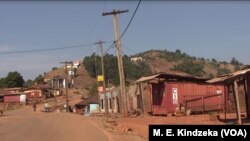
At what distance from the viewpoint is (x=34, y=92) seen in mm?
110562

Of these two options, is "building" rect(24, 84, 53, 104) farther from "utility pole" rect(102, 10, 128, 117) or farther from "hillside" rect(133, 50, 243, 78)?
"utility pole" rect(102, 10, 128, 117)

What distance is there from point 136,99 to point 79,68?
116m

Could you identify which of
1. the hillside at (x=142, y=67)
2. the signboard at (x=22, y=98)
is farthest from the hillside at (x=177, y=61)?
the signboard at (x=22, y=98)

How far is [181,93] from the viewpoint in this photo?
3894 centimetres

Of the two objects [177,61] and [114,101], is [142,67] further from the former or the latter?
[114,101]

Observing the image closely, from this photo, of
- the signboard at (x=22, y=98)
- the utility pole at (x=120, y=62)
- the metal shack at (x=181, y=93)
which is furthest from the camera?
the signboard at (x=22, y=98)

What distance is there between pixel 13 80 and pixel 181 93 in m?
98.0

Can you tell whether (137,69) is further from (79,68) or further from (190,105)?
(190,105)

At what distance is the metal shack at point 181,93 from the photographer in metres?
38.2

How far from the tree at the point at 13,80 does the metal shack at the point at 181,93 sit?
94709mm

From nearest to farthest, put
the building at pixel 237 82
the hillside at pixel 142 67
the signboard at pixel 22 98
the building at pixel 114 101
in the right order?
1. the building at pixel 237 82
2. the building at pixel 114 101
3. the signboard at pixel 22 98
4. the hillside at pixel 142 67

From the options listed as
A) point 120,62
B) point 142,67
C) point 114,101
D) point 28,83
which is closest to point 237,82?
point 120,62

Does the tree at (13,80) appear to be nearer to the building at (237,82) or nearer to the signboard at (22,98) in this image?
the signboard at (22,98)

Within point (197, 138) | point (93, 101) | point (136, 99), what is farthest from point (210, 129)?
point (93, 101)
